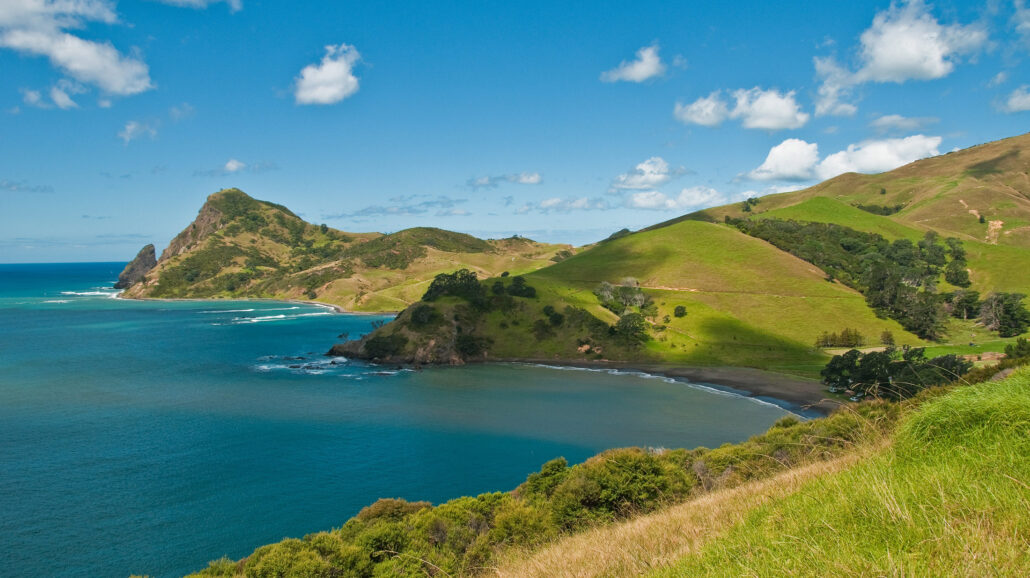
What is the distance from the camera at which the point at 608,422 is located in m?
66.4

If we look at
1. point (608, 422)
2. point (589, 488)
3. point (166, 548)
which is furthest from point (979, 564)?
point (608, 422)

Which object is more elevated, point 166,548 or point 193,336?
point 193,336

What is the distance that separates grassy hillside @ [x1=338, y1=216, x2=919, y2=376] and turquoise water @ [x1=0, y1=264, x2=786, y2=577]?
12042 millimetres

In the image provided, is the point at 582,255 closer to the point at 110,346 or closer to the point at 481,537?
the point at 110,346

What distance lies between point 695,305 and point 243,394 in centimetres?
9919

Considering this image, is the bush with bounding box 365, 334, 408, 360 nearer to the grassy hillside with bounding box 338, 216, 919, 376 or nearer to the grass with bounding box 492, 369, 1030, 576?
the grassy hillside with bounding box 338, 216, 919, 376

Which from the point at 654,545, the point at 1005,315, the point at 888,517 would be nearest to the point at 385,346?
the point at 654,545

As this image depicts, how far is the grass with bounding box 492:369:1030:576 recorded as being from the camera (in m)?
4.84

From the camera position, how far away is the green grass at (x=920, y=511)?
4.77 meters

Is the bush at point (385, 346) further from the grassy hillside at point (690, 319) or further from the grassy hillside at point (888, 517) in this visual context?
the grassy hillside at point (888, 517)

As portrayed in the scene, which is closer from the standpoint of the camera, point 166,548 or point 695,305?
point 166,548

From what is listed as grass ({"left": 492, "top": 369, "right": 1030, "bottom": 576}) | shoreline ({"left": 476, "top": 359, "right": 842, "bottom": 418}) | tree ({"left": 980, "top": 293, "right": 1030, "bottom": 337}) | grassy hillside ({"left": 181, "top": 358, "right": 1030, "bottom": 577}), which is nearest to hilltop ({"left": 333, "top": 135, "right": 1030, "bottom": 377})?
shoreline ({"left": 476, "top": 359, "right": 842, "bottom": 418})

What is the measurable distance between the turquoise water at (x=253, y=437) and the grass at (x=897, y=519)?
36.7 m

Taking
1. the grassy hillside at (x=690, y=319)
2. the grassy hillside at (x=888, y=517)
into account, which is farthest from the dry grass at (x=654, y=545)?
the grassy hillside at (x=690, y=319)
